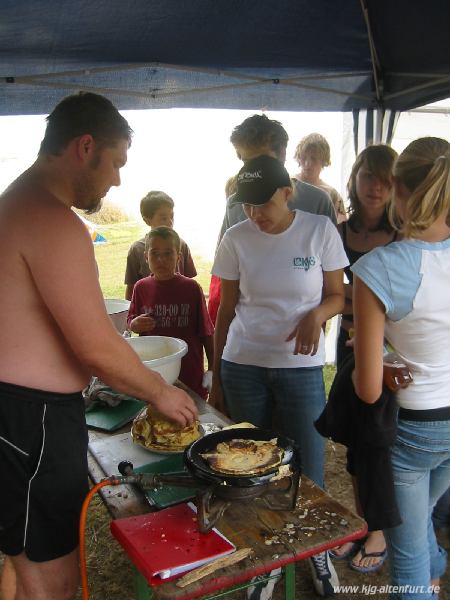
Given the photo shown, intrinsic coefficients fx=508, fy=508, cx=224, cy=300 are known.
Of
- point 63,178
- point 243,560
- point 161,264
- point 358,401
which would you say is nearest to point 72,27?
point 161,264

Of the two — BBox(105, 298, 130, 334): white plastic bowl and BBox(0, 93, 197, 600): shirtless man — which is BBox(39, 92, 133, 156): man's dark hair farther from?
BBox(105, 298, 130, 334): white plastic bowl

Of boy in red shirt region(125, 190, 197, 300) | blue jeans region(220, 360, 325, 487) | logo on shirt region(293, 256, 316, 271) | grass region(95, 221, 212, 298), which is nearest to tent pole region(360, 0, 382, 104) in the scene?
boy in red shirt region(125, 190, 197, 300)

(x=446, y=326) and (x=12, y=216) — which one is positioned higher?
(x=12, y=216)

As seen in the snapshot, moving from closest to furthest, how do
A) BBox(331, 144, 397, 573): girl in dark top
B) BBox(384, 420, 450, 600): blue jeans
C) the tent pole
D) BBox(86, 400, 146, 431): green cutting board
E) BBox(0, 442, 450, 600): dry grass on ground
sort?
BBox(384, 420, 450, 600): blue jeans, BBox(86, 400, 146, 431): green cutting board, BBox(0, 442, 450, 600): dry grass on ground, BBox(331, 144, 397, 573): girl in dark top, the tent pole

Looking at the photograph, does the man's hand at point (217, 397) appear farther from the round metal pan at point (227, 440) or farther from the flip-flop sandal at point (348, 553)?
the flip-flop sandal at point (348, 553)

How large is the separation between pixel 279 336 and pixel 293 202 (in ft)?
2.81

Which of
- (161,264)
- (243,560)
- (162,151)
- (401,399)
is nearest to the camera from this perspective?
(243,560)

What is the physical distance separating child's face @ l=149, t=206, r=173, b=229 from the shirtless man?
6.05 feet

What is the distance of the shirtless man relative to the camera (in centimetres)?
135

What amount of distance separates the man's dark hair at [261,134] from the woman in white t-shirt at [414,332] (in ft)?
3.28

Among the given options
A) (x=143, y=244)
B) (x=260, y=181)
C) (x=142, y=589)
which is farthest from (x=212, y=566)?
(x=143, y=244)

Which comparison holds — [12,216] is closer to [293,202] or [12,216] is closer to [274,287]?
[274,287]

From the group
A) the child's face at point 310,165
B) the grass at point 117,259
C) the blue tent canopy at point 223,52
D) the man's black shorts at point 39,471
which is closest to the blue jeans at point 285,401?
the man's black shorts at point 39,471

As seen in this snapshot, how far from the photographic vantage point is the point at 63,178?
1.52 meters
